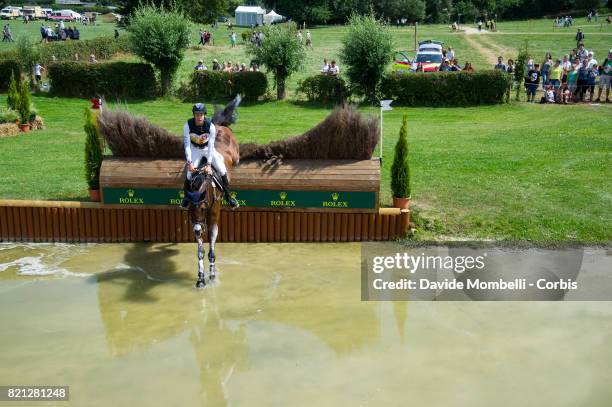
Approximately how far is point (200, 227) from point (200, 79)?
2221 cm

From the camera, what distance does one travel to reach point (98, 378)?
25.8 feet

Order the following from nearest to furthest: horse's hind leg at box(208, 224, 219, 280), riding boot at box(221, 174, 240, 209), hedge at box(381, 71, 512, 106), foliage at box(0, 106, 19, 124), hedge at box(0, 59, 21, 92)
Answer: horse's hind leg at box(208, 224, 219, 280), riding boot at box(221, 174, 240, 209), foliage at box(0, 106, 19, 124), hedge at box(381, 71, 512, 106), hedge at box(0, 59, 21, 92)

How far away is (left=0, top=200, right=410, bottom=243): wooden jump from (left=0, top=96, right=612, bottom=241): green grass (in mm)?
1304

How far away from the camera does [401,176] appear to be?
41.2 ft

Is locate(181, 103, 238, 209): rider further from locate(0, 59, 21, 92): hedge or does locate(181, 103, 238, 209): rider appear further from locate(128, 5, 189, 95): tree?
locate(0, 59, 21, 92): hedge

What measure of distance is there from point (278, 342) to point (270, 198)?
164 inches

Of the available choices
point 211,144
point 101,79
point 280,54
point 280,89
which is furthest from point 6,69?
point 211,144

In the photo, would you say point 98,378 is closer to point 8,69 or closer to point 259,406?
point 259,406

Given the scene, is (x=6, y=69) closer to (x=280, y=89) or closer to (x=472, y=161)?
(x=280, y=89)

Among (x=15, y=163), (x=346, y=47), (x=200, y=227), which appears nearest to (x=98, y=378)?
(x=200, y=227)

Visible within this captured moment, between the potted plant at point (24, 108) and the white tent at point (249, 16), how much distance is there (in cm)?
5975

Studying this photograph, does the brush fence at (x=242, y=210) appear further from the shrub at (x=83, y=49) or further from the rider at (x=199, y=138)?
the shrub at (x=83, y=49)

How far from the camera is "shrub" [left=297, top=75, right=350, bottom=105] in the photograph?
99.3 ft

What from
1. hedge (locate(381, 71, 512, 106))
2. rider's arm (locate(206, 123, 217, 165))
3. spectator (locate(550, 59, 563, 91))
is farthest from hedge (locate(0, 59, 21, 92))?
spectator (locate(550, 59, 563, 91))
